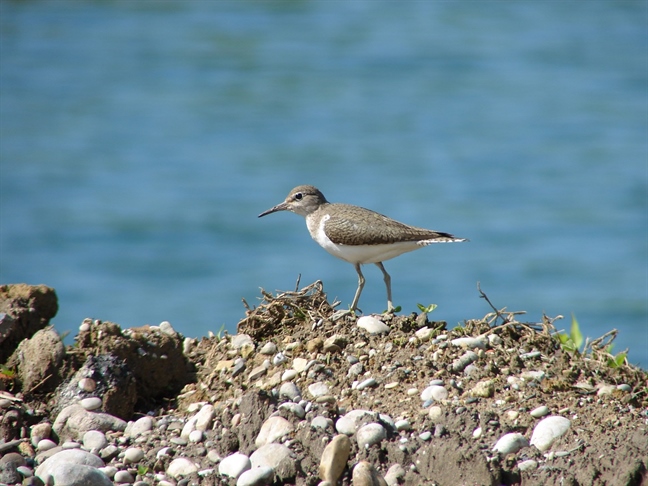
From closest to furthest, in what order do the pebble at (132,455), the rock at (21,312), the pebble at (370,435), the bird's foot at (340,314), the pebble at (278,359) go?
the pebble at (370,435) → the pebble at (132,455) → the pebble at (278,359) → the rock at (21,312) → the bird's foot at (340,314)

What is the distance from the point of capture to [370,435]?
5508 millimetres

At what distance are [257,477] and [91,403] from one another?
1627 mm

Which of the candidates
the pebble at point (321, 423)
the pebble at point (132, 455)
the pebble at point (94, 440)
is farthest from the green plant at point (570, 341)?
the pebble at point (94, 440)

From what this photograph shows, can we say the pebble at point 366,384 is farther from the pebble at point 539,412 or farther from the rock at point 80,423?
the rock at point 80,423

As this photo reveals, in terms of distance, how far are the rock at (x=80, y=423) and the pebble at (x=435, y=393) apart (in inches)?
83.4

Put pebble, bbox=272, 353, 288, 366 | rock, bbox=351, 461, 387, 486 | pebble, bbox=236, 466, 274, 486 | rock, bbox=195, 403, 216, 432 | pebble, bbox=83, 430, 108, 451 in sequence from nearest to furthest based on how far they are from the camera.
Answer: rock, bbox=351, 461, 387, 486 < pebble, bbox=236, 466, 274, 486 < pebble, bbox=83, 430, 108, 451 < rock, bbox=195, 403, 216, 432 < pebble, bbox=272, 353, 288, 366

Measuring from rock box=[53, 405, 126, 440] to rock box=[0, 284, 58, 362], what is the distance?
1084 millimetres

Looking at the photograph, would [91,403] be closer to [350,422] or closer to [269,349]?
[269,349]

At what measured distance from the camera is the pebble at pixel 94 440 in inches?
233

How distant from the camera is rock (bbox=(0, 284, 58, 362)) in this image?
7000 mm

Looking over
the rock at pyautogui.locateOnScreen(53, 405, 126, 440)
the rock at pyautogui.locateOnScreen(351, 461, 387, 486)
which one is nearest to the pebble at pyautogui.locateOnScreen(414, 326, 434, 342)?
the rock at pyautogui.locateOnScreen(351, 461, 387, 486)

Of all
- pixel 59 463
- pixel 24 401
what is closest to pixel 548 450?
pixel 59 463

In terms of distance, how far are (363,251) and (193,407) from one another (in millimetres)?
2186

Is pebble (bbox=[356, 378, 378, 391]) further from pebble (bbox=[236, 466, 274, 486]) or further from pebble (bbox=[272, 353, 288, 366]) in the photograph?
pebble (bbox=[236, 466, 274, 486])
